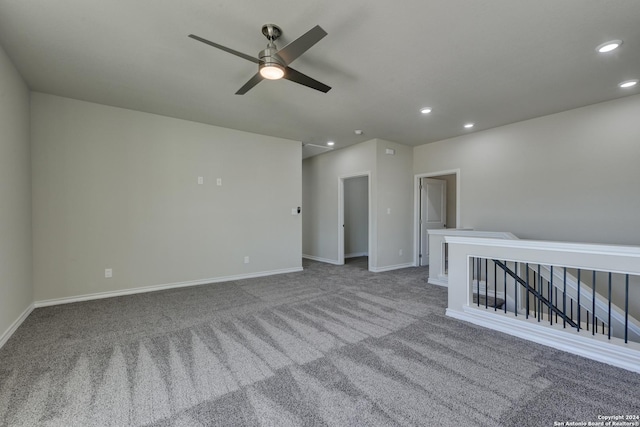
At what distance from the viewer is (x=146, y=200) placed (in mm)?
4133

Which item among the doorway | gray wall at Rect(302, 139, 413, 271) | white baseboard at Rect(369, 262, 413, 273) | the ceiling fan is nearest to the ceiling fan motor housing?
the ceiling fan

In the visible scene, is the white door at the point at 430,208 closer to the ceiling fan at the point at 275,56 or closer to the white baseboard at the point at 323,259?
the white baseboard at the point at 323,259

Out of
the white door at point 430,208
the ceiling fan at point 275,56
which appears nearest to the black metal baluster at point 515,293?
the white door at point 430,208

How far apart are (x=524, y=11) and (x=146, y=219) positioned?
4876 mm

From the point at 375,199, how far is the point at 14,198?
5.02m

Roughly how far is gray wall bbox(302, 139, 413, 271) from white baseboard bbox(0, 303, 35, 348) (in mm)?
4919

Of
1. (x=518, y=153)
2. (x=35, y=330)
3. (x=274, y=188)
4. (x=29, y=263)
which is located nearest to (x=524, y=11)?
(x=518, y=153)

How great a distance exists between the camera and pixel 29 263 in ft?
10.7

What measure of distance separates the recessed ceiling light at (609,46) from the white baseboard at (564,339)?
251 centimetres

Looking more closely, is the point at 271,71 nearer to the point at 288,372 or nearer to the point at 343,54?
the point at 343,54

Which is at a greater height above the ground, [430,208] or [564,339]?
[430,208]

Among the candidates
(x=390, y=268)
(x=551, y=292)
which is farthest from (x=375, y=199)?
(x=551, y=292)

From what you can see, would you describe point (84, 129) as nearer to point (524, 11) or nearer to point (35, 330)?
point (35, 330)

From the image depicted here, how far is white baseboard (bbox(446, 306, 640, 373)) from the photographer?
2086 millimetres
